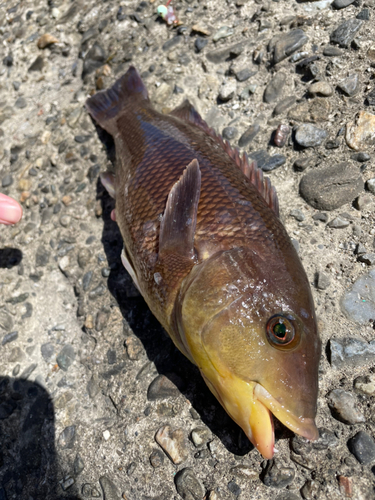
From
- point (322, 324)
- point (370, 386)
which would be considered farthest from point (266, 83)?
point (370, 386)

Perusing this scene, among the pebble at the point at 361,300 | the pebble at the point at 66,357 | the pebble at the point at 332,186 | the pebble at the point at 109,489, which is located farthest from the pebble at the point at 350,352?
the pebble at the point at 66,357

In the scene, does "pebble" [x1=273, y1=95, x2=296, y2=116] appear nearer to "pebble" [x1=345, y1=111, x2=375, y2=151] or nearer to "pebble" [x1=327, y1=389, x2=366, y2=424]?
"pebble" [x1=345, y1=111, x2=375, y2=151]

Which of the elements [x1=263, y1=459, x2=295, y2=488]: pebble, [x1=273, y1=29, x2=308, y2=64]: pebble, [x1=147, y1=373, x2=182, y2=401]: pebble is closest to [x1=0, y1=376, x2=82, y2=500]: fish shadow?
[x1=147, y1=373, x2=182, y2=401]: pebble

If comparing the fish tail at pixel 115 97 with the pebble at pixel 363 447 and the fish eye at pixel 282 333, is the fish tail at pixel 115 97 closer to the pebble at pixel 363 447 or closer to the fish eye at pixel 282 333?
the fish eye at pixel 282 333

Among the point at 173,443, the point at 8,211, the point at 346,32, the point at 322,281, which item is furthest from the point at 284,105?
the point at 173,443

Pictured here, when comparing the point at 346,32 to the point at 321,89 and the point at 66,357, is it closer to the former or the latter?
the point at 321,89

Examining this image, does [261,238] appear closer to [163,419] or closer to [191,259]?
[191,259]
